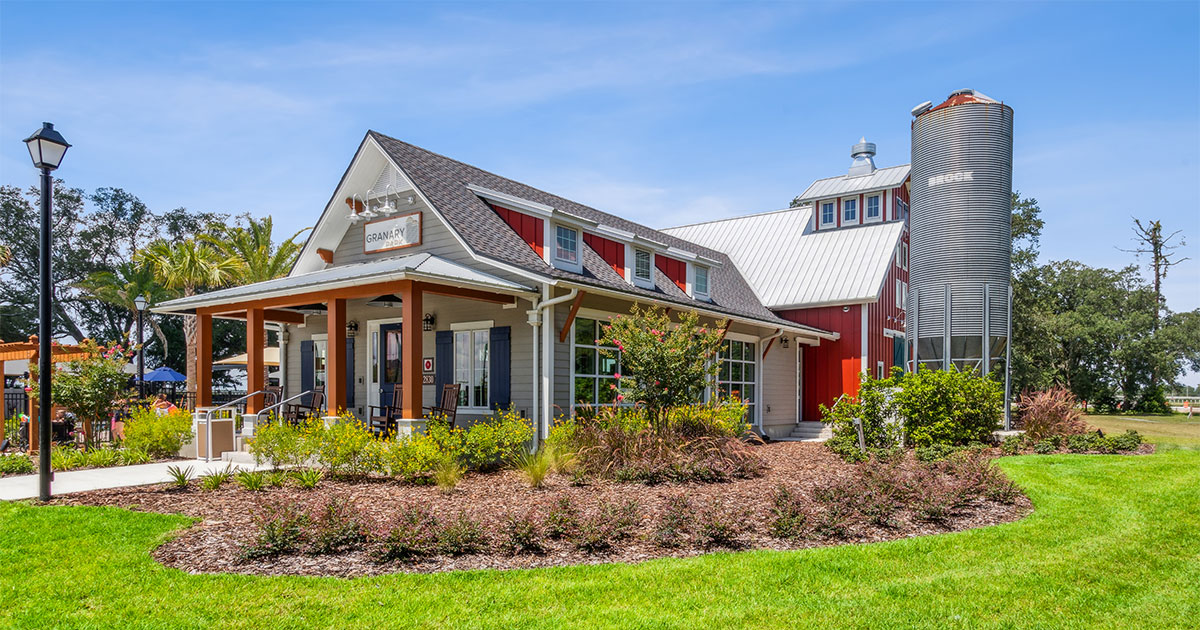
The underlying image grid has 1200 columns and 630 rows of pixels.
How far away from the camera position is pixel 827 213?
74.8 feet

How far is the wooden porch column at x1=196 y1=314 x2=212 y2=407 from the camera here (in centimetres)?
1312

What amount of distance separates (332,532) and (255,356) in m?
8.05

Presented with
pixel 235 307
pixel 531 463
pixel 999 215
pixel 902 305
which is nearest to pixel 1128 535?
pixel 531 463

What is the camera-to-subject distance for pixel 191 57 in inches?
412

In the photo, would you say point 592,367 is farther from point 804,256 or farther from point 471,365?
point 804,256

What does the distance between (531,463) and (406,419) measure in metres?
2.18

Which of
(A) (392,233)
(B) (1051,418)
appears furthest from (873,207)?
(A) (392,233)

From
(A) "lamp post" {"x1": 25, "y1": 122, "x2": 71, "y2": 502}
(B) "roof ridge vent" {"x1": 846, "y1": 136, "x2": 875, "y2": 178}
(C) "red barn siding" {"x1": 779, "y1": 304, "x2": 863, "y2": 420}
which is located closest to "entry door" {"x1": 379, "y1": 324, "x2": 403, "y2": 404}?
(A) "lamp post" {"x1": 25, "y1": 122, "x2": 71, "y2": 502}

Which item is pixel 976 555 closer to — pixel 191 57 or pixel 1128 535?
pixel 1128 535

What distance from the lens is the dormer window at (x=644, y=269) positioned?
15.0 metres

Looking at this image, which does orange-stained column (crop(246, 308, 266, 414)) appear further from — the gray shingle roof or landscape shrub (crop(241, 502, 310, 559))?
landscape shrub (crop(241, 502, 310, 559))

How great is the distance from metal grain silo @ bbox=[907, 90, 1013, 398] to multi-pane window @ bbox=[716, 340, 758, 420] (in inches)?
147

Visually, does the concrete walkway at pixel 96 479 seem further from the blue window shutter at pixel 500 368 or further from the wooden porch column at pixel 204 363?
the blue window shutter at pixel 500 368

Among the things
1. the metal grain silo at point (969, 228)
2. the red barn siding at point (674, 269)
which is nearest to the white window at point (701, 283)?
the red barn siding at point (674, 269)
